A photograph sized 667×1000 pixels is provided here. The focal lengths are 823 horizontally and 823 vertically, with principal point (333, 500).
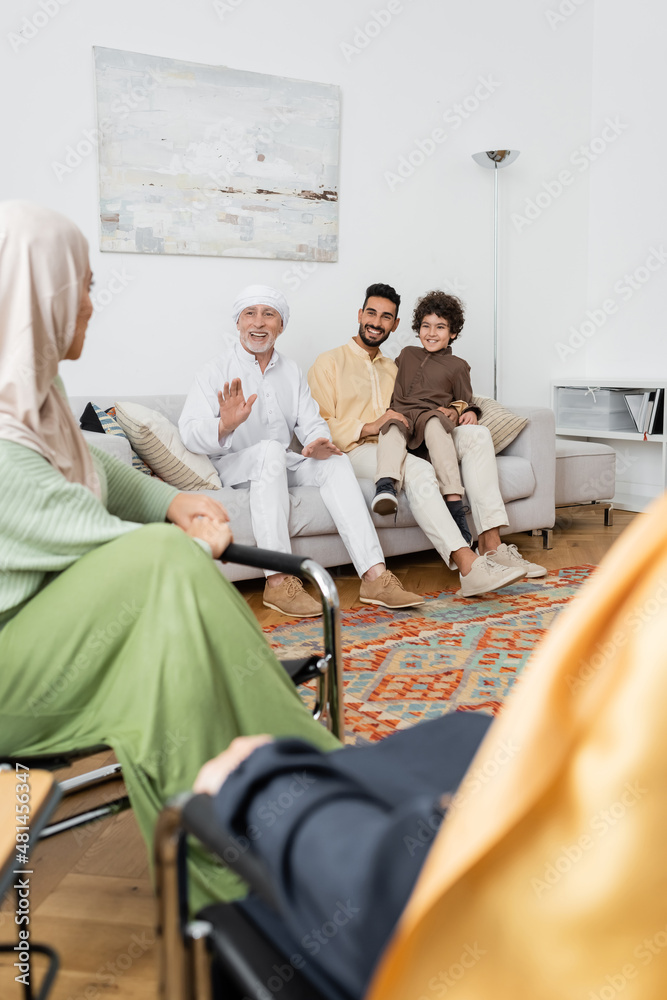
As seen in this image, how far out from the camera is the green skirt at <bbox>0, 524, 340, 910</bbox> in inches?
42.1

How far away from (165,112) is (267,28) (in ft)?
2.38

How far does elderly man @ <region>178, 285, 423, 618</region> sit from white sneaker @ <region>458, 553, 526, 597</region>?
21 centimetres

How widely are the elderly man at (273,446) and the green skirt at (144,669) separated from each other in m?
1.71

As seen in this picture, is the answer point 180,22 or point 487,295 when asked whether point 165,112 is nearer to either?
point 180,22

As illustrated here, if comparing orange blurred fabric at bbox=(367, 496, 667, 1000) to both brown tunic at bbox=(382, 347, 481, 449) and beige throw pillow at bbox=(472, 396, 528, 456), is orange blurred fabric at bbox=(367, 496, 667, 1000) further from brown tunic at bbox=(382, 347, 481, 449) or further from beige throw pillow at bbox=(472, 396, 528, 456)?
beige throw pillow at bbox=(472, 396, 528, 456)

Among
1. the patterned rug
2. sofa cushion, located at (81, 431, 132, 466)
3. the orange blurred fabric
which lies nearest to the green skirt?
the orange blurred fabric

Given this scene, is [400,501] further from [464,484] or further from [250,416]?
[250,416]

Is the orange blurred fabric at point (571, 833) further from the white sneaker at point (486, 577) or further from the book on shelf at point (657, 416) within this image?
the book on shelf at point (657, 416)

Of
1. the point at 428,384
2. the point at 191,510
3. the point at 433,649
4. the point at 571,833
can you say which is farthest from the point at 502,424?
the point at 571,833

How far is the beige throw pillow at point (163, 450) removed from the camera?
3.02 metres

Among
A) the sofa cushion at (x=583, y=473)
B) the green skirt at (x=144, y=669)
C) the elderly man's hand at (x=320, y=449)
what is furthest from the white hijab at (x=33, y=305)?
the sofa cushion at (x=583, y=473)

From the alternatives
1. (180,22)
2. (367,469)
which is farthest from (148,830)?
(180,22)

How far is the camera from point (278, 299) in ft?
11.1

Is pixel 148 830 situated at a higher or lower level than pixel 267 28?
lower
